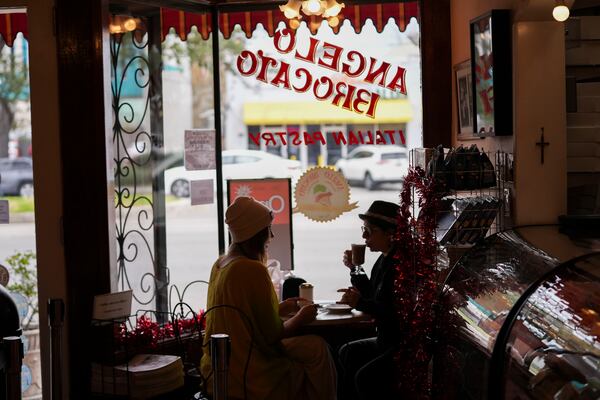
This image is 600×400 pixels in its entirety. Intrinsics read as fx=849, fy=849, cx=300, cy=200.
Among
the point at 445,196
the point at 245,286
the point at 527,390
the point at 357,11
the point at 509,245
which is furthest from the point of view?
the point at 357,11

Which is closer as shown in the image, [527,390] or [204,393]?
[527,390]

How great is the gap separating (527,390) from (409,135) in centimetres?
341

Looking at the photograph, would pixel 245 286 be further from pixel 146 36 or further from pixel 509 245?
pixel 146 36

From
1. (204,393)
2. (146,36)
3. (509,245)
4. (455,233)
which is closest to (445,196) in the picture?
(455,233)

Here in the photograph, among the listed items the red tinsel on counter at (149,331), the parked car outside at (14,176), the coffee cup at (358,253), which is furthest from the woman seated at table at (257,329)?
the parked car outside at (14,176)

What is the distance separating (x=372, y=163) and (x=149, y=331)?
75.5 inches

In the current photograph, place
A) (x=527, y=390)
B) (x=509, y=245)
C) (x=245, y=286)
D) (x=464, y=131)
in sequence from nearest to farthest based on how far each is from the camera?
1. (x=527, y=390)
2. (x=509, y=245)
3. (x=245, y=286)
4. (x=464, y=131)

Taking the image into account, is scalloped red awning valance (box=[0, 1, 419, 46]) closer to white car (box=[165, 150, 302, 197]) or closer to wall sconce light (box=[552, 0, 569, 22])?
white car (box=[165, 150, 302, 197])

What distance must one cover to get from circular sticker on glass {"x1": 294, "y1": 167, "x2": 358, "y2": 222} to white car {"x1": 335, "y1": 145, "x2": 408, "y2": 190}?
0.26 feet

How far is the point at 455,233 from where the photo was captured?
13.5ft

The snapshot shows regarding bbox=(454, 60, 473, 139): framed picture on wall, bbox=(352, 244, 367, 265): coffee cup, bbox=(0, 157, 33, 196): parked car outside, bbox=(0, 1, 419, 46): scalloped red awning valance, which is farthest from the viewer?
bbox=(0, 157, 33, 196): parked car outside

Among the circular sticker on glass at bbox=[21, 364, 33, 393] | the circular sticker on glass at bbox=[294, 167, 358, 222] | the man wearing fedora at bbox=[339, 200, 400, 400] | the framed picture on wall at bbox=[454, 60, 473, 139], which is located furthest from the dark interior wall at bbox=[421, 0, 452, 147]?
the circular sticker on glass at bbox=[21, 364, 33, 393]

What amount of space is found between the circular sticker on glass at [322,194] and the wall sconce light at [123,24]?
1536 mm

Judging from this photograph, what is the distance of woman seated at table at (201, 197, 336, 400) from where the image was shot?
12.9 feet
